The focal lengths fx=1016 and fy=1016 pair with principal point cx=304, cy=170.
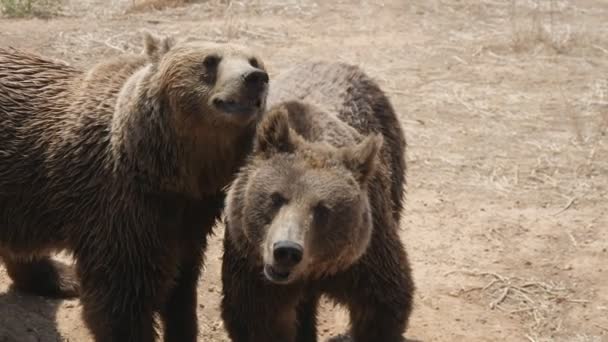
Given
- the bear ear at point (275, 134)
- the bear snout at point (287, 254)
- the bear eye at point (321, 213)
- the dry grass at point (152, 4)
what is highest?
the bear ear at point (275, 134)

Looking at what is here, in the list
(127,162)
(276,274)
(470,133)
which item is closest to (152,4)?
(470,133)

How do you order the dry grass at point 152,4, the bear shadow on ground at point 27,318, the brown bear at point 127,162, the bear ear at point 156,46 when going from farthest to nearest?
the dry grass at point 152,4 < the bear shadow on ground at point 27,318 < the bear ear at point 156,46 < the brown bear at point 127,162

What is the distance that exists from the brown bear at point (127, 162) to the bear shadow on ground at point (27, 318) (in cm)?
79

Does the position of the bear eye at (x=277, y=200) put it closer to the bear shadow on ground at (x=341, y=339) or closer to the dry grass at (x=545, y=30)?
the bear shadow on ground at (x=341, y=339)

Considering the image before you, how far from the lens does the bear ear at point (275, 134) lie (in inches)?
202

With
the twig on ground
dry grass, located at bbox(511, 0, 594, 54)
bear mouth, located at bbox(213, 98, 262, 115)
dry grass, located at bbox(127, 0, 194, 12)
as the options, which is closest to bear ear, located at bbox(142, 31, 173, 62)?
bear mouth, located at bbox(213, 98, 262, 115)

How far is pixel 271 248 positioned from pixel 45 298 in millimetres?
3019

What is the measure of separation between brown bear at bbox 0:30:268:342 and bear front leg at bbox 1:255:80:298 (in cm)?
106

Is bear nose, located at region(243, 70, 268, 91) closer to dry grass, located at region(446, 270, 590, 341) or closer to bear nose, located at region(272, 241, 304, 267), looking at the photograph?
bear nose, located at region(272, 241, 304, 267)

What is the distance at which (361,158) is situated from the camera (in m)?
5.17

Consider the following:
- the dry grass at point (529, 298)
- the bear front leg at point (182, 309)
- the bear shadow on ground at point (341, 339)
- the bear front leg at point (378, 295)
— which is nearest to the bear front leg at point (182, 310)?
the bear front leg at point (182, 309)

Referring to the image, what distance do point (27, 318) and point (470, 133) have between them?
16.3 feet

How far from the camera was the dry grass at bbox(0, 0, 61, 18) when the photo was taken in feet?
38.8

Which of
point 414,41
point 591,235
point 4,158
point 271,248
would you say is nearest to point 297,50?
point 414,41
